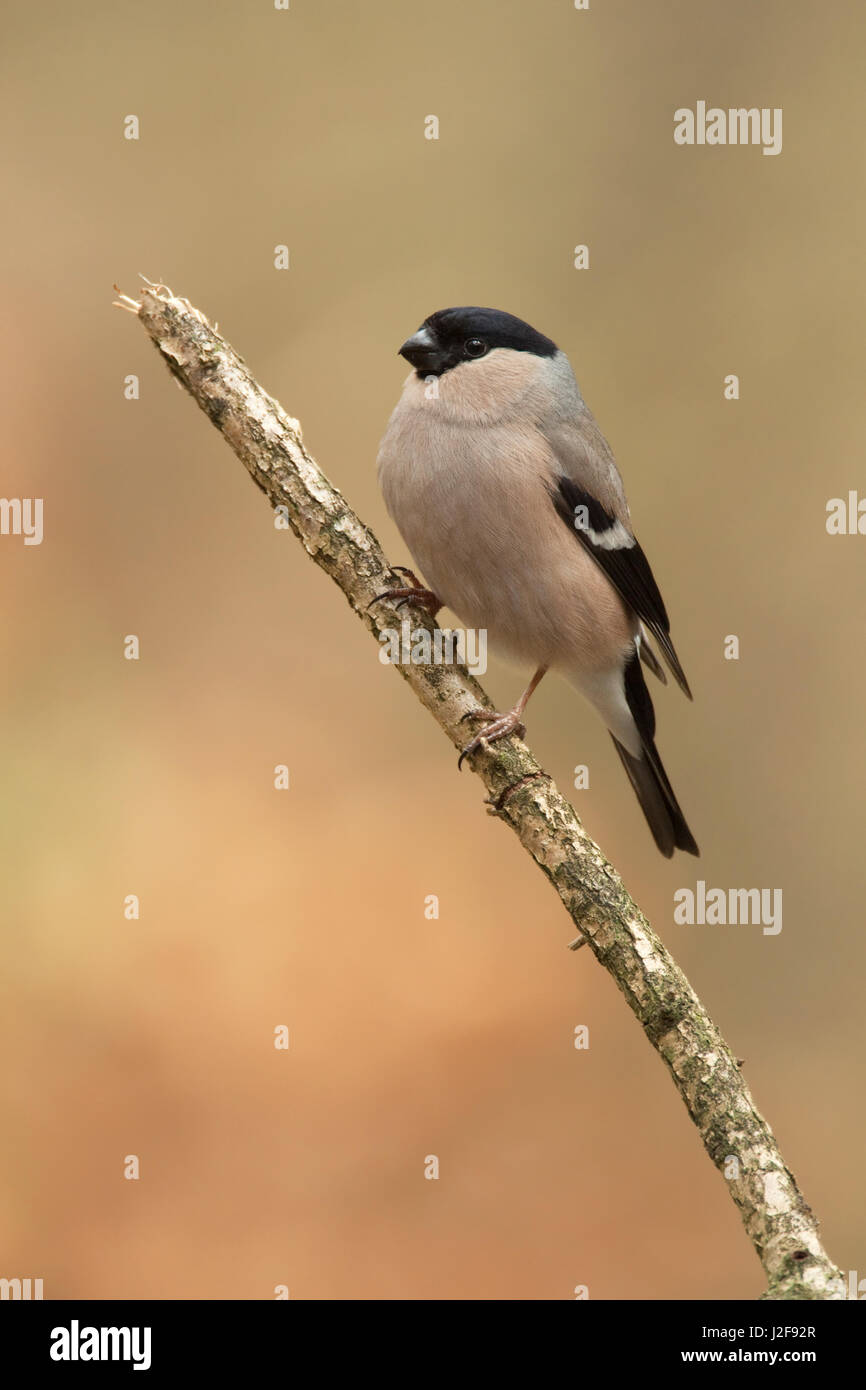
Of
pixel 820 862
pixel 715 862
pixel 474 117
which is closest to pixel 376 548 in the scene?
pixel 715 862

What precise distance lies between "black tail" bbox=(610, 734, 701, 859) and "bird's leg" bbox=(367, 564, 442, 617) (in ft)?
3.32

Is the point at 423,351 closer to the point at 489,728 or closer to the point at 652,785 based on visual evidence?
the point at 489,728

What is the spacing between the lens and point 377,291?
7246 millimetres

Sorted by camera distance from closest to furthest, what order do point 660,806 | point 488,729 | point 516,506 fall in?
point 488,729
point 516,506
point 660,806

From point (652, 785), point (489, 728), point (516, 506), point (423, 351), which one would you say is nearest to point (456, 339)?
point (423, 351)

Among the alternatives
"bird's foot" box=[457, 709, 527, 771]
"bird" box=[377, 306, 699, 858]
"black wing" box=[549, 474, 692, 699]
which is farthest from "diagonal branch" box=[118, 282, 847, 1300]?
"black wing" box=[549, 474, 692, 699]

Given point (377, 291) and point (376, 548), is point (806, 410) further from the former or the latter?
point (376, 548)

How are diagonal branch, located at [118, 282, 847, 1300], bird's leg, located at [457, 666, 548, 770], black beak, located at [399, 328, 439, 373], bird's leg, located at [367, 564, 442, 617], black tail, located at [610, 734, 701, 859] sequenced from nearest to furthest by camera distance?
diagonal branch, located at [118, 282, 847, 1300] < bird's leg, located at [457, 666, 548, 770] < bird's leg, located at [367, 564, 442, 617] < black beak, located at [399, 328, 439, 373] < black tail, located at [610, 734, 701, 859]

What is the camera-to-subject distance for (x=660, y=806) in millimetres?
4566

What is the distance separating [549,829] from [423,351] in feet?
5.85

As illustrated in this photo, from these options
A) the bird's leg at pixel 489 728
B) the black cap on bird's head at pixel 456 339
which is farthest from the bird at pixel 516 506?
the bird's leg at pixel 489 728

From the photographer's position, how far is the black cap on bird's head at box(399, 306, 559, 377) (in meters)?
4.18

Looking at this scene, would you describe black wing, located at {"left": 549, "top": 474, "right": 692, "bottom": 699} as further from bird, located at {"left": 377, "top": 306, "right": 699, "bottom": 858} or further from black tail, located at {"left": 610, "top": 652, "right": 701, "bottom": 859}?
black tail, located at {"left": 610, "top": 652, "right": 701, "bottom": 859}

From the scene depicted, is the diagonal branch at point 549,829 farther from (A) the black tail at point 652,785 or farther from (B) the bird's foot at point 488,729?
(A) the black tail at point 652,785
